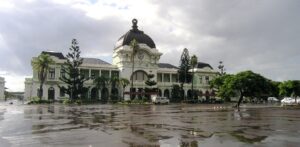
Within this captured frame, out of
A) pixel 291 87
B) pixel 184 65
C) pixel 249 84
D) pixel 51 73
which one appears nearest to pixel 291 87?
pixel 291 87

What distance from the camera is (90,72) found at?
103125 mm

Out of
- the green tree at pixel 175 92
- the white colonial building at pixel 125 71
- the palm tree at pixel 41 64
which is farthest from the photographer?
the green tree at pixel 175 92

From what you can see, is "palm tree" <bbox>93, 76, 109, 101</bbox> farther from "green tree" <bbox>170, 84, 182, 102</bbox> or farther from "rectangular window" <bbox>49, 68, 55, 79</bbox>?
"green tree" <bbox>170, 84, 182, 102</bbox>

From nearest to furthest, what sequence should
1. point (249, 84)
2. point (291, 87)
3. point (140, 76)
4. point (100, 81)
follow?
point (249, 84) → point (291, 87) → point (100, 81) → point (140, 76)

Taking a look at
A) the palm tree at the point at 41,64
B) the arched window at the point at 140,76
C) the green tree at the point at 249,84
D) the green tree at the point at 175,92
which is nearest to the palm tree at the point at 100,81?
the arched window at the point at 140,76

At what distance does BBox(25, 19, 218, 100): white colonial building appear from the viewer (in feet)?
318

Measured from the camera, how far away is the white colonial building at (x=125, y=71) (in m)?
97.1

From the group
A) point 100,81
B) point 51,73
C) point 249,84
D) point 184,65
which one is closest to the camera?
point 249,84

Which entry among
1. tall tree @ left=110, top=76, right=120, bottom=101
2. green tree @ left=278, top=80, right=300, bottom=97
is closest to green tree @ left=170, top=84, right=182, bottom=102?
tall tree @ left=110, top=76, right=120, bottom=101

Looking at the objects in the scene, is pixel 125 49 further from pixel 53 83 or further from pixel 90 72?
pixel 53 83

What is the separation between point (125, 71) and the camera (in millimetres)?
105062

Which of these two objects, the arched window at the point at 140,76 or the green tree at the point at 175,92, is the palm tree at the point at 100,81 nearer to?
the arched window at the point at 140,76

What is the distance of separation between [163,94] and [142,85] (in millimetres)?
8653

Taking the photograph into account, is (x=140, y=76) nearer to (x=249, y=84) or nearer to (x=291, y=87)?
(x=291, y=87)
